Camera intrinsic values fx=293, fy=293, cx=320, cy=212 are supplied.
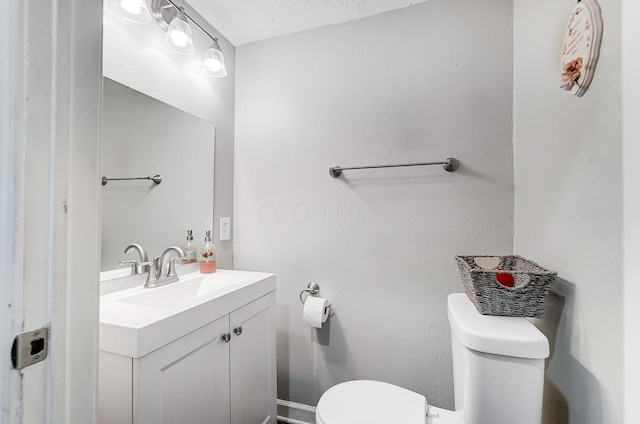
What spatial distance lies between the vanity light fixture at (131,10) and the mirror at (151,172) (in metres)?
0.26

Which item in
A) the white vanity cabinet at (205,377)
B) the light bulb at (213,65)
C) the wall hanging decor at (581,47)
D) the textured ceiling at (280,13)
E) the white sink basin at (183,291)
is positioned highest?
the textured ceiling at (280,13)

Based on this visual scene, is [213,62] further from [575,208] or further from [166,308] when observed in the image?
[575,208]

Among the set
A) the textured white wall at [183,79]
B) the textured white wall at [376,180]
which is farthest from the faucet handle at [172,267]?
the textured white wall at [376,180]

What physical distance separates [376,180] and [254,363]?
3.41 ft

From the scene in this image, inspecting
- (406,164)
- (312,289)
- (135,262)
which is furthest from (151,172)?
(406,164)

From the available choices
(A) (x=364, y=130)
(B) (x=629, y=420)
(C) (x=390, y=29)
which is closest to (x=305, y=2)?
(C) (x=390, y=29)

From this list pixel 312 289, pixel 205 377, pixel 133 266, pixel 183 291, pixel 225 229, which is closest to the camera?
pixel 205 377

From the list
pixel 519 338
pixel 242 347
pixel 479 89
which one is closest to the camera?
pixel 519 338

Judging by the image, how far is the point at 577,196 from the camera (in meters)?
0.80

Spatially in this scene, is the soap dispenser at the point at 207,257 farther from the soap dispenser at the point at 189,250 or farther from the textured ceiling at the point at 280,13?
the textured ceiling at the point at 280,13

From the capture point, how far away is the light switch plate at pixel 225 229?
1.69 metres

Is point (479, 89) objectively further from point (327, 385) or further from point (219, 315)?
point (327, 385)

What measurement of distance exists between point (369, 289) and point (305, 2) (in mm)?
1476

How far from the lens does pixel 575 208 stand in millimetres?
812
